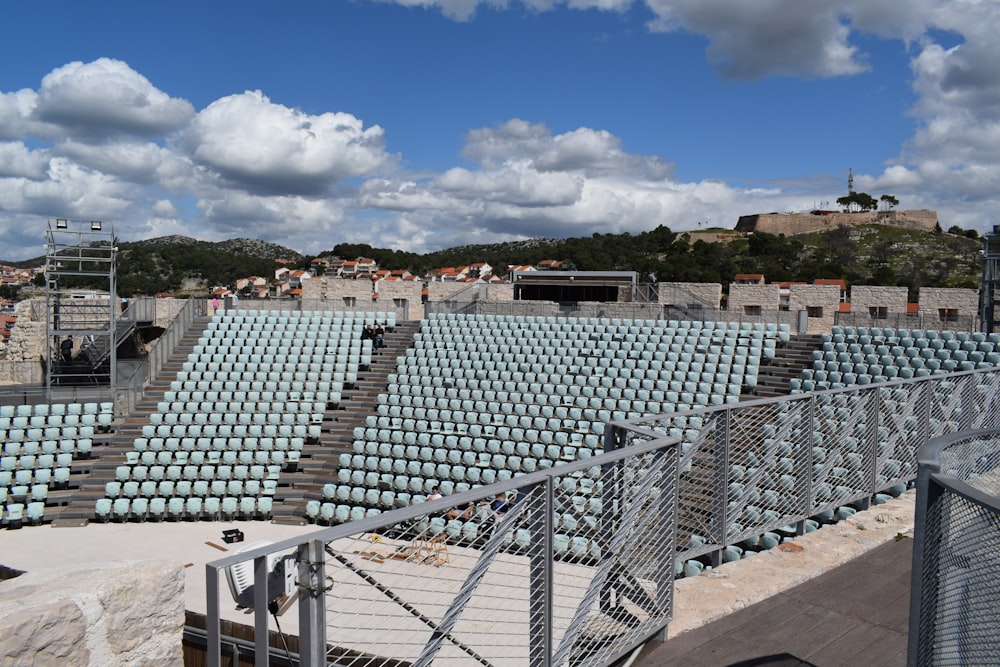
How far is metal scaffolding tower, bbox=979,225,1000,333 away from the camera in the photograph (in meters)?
18.5

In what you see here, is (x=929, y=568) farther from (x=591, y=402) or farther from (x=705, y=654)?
(x=591, y=402)

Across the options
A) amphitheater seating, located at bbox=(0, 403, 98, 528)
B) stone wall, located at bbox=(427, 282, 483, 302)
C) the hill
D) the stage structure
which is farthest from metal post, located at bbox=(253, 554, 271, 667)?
the hill

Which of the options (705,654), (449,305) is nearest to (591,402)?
(449,305)

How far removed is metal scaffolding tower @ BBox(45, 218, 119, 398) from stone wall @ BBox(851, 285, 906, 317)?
20732mm

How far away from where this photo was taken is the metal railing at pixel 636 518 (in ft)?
7.51

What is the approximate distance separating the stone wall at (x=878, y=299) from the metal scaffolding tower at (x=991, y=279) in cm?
199

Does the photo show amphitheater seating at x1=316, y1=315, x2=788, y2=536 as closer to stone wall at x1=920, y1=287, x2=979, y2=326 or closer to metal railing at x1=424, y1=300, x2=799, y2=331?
metal railing at x1=424, y1=300, x2=799, y2=331

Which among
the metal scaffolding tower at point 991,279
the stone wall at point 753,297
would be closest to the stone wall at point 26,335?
the stone wall at point 753,297

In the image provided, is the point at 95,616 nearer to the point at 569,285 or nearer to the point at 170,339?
the point at 170,339

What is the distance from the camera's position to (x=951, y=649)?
2.06 m

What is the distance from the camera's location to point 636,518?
10.8ft

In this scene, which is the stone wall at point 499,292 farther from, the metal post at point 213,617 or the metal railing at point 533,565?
the metal post at point 213,617

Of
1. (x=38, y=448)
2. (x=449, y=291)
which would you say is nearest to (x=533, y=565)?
(x=38, y=448)

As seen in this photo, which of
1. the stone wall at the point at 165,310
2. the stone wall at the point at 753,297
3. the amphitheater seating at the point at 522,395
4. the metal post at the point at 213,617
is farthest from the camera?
the stone wall at the point at 165,310
